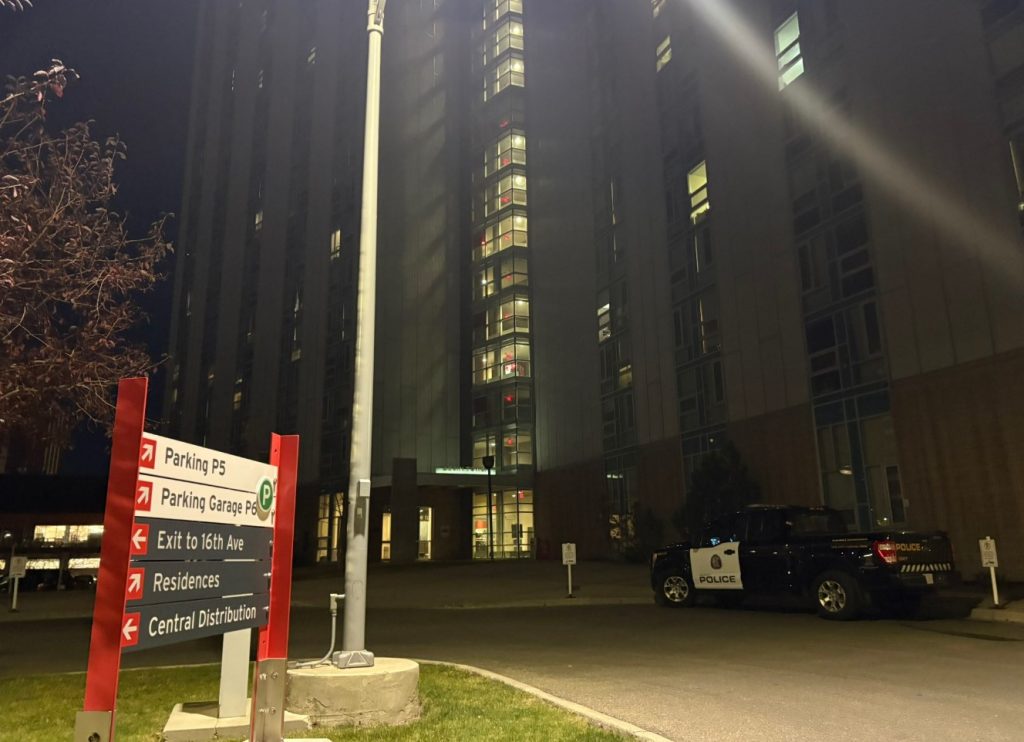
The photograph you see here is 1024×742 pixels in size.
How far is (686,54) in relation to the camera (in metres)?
33.9

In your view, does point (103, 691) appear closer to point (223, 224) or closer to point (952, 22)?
point (952, 22)

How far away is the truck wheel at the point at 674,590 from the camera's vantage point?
15.8m

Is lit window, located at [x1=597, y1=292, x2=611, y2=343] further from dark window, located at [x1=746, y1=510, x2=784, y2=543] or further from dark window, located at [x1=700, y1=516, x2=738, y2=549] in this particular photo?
dark window, located at [x1=746, y1=510, x2=784, y2=543]

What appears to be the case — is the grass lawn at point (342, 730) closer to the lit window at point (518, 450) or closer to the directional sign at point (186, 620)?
the directional sign at point (186, 620)

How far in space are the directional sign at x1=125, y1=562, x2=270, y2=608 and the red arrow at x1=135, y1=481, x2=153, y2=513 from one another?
Result: 0.29m

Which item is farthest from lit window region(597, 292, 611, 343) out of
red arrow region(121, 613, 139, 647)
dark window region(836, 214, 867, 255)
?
red arrow region(121, 613, 139, 647)

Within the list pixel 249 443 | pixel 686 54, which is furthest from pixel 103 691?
pixel 249 443

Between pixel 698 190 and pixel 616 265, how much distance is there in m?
7.16

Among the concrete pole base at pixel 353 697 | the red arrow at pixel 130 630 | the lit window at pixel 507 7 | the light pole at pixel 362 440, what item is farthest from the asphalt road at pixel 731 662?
the lit window at pixel 507 7

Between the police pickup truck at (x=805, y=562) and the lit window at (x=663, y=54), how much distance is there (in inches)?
1066

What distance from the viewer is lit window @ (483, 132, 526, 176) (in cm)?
4862

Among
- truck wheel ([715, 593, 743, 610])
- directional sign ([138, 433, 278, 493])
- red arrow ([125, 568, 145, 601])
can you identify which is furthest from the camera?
truck wheel ([715, 593, 743, 610])

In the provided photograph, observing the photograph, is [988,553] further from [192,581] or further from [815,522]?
[192,581]

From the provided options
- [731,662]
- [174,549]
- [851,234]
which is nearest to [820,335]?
[851,234]
